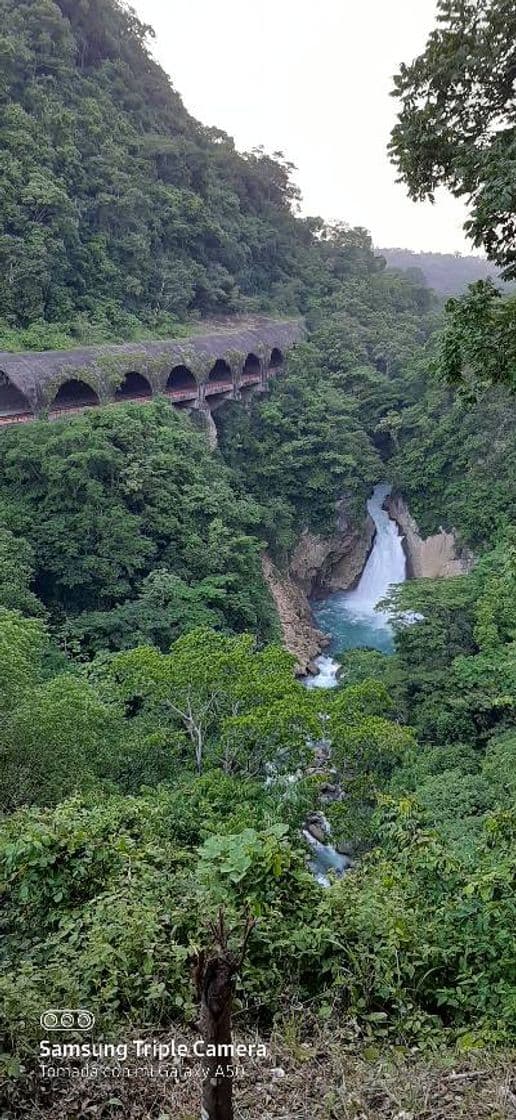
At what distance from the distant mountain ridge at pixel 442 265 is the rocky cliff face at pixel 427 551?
6667 cm

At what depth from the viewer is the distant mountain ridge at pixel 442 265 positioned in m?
88.2

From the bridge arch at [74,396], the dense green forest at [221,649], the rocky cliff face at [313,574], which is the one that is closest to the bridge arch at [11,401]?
the bridge arch at [74,396]

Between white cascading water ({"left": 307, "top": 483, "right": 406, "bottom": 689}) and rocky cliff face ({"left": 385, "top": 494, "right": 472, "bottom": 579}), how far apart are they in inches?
13.0

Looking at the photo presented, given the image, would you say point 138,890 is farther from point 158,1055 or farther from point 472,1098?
Result: point 472,1098

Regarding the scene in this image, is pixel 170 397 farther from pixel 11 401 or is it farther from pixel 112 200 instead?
pixel 112 200

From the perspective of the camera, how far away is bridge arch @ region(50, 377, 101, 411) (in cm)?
2106

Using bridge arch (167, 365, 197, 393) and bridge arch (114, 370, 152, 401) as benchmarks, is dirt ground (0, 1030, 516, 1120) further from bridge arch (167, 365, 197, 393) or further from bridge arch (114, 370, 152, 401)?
bridge arch (167, 365, 197, 393)

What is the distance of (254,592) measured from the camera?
17.3 meters

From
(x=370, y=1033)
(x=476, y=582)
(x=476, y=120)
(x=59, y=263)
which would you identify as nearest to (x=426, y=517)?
(x=476, y=582)

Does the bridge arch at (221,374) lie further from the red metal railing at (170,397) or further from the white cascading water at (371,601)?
the white cascading water at (371,601)

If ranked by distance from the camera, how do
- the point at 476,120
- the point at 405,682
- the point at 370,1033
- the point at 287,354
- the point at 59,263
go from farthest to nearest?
the point at 287,354, the point at 59,263, the point at 405,682, the point at 476,120, the point at 370,1033

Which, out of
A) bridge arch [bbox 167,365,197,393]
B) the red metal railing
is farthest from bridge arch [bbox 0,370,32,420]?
bridge arch [bbox 167,365,197,393]

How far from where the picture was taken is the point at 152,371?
2164 centimetres

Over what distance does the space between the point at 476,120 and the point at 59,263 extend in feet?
72.5
